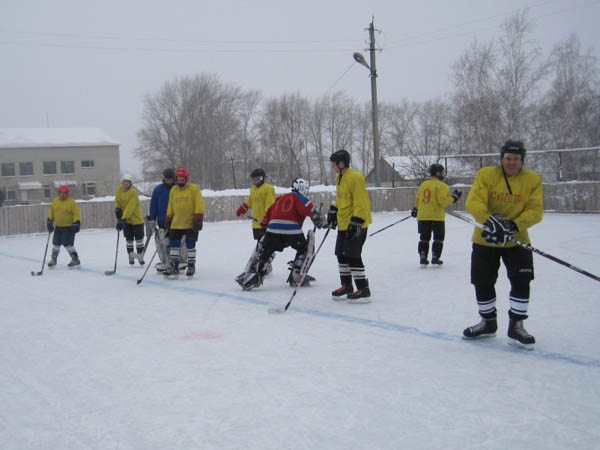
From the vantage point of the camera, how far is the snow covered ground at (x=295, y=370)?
117 inches

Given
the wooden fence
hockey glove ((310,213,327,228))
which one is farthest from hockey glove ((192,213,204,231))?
the wooden fence

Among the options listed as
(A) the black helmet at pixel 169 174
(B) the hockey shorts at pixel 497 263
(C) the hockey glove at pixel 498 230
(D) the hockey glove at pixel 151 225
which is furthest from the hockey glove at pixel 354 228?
(D) the hockey glove at pixel 151 225

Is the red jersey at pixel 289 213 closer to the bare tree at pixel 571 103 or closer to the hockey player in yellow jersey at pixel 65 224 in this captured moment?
the hockey player in yellow jersey at pixel 65 224

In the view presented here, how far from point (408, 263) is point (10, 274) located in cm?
654

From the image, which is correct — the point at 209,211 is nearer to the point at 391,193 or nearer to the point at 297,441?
the point at 391,193

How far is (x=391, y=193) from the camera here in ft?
74.3

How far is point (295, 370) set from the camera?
3988 millimetres

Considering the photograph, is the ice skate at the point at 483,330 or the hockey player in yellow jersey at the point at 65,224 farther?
the hockey player in yellow jersey at the point at 65,224

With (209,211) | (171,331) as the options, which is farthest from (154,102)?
(171,331)

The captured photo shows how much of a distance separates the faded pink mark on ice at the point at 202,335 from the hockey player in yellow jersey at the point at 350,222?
1.74 metres

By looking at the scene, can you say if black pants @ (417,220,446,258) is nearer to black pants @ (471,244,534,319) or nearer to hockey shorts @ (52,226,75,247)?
black pants @ (471,244,534,319)

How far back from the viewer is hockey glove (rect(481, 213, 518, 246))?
411 cm

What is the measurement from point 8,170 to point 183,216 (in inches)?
1871

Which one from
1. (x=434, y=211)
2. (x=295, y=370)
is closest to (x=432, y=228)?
(x=434, y=211)
